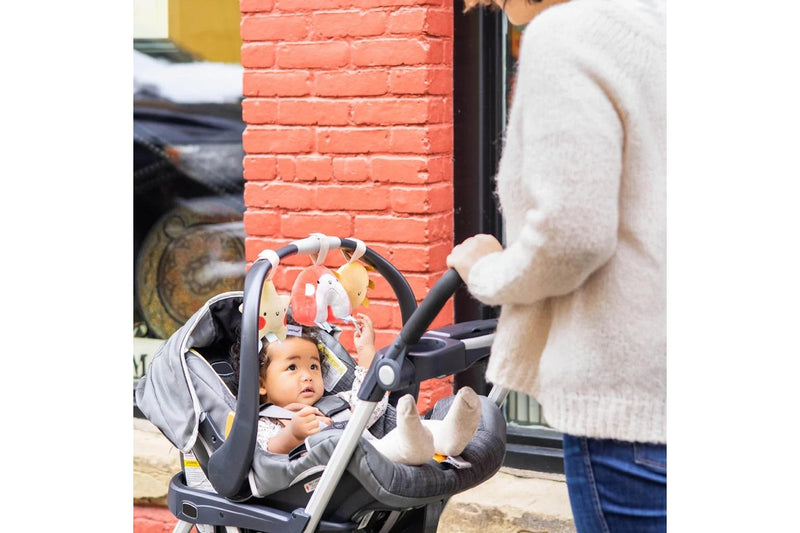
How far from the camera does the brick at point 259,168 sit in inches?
147

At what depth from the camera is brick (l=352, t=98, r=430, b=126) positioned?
11.3 feet

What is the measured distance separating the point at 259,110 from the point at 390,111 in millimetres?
525

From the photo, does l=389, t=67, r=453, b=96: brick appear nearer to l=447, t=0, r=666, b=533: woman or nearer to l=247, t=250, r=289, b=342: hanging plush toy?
l=247, t=250, r=289, b=342: hanging plush toy

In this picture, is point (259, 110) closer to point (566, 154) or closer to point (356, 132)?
point (356, 132)

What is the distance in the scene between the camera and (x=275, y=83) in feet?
12.1

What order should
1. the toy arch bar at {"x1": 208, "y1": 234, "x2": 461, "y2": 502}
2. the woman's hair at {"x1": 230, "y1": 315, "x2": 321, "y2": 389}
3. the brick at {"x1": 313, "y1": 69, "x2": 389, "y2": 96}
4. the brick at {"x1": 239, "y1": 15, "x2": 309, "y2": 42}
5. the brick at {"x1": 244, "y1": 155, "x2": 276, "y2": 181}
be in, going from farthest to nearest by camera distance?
the brick at {"x1": 244, "y1": 155, "x2": 276, "y2": 181} < the brick at {"x1": 239, "y1": 15, "x2": 309, "y2": 42} < the brick at {"x1": 313, "y1": 69, "x2": 389, "y2": 96} < the woman's hair at {"x1": 230, "y1": 315, "x2": 321, "y2": 389} < the toy arch bar at {"x1": 208, "y1": 234, "x2": 461, "y2": 502}

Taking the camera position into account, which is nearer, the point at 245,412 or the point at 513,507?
the point at 245,412

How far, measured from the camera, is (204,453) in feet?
8.46

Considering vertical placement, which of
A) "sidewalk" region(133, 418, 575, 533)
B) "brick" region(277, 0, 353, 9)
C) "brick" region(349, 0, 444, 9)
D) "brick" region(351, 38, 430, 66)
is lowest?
"sidewalk" region(133, 418, 575, 533)

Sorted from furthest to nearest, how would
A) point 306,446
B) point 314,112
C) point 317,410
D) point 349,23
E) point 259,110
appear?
point 259,110, point 314,112, point 349,23, point 317,410, point 306,446

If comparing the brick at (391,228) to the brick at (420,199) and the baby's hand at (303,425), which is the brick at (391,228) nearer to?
the brick at (420,199)

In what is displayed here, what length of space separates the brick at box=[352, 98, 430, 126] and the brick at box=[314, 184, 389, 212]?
221 mm

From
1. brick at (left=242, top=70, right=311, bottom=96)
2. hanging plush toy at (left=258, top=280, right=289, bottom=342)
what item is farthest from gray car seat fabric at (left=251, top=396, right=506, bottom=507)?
brick at (left=242, top=70, right=311, bottom=96)

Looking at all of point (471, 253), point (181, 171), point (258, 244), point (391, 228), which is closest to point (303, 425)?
point (471, 253)
